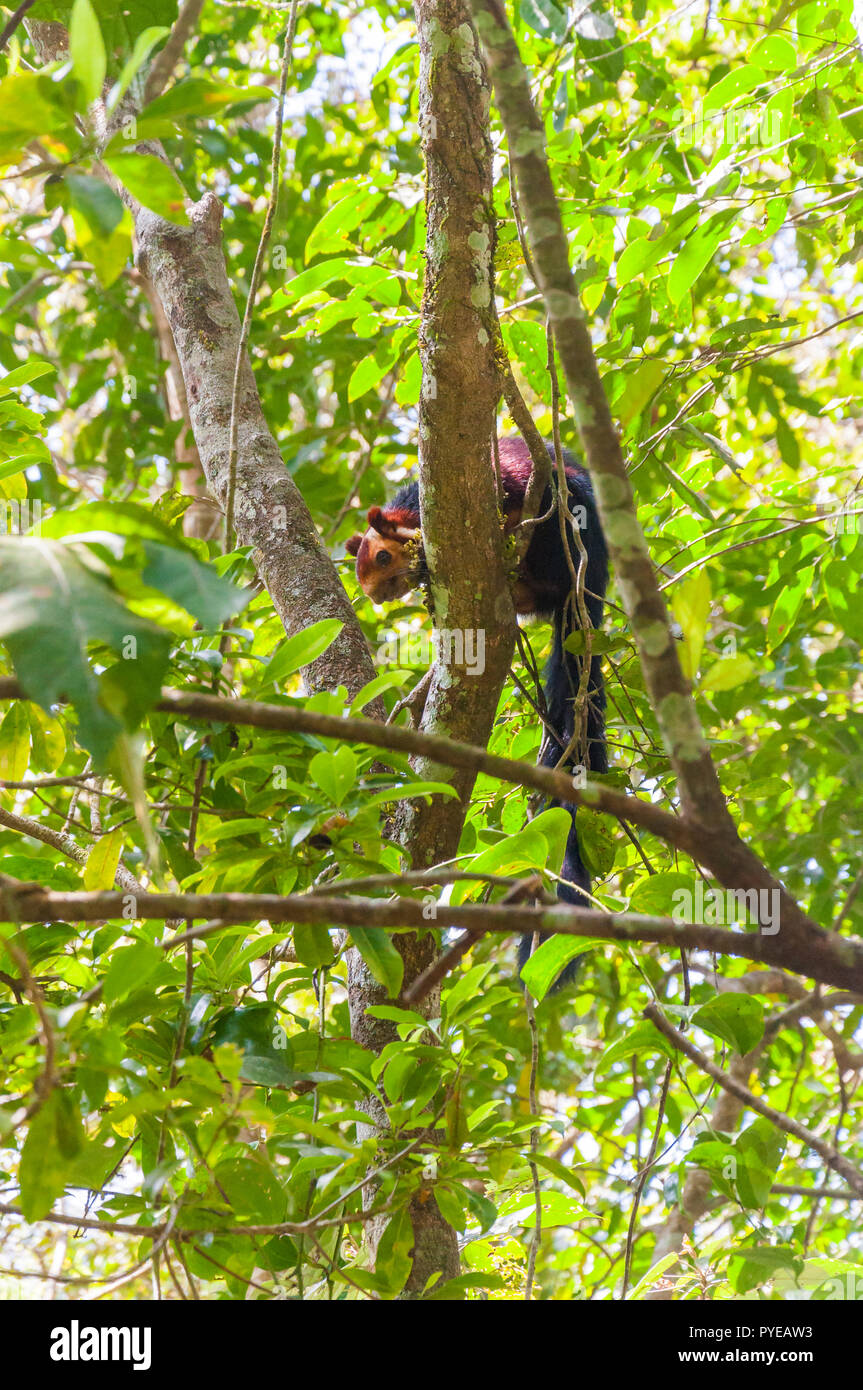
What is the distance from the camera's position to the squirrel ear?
334 centimetres

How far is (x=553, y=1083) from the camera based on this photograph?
4289mm

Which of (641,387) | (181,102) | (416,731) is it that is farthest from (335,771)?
(181,102)

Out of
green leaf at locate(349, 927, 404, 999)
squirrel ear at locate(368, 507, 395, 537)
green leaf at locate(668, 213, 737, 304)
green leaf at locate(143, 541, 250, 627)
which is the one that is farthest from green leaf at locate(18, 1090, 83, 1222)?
squirrel ear at locate(368, 507, 395, 537)

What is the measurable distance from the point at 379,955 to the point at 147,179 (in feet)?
2.79

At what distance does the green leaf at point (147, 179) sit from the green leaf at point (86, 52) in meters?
0.05

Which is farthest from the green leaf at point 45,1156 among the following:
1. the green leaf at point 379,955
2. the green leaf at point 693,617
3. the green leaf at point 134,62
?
the green leaf at point 134,62

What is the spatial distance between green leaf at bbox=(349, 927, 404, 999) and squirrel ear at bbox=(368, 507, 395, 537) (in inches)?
87.2

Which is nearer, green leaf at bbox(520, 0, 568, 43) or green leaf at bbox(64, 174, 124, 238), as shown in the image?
green leaf at bbox(64, 174, 124, 238)

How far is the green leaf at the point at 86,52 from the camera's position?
0.83 m

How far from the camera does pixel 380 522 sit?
3.37m

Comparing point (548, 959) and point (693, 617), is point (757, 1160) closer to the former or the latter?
point (548, 959)

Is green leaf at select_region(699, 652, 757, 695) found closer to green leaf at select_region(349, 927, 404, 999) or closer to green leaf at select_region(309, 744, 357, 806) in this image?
green leaf at select_region(309, 744, 357, 806)
